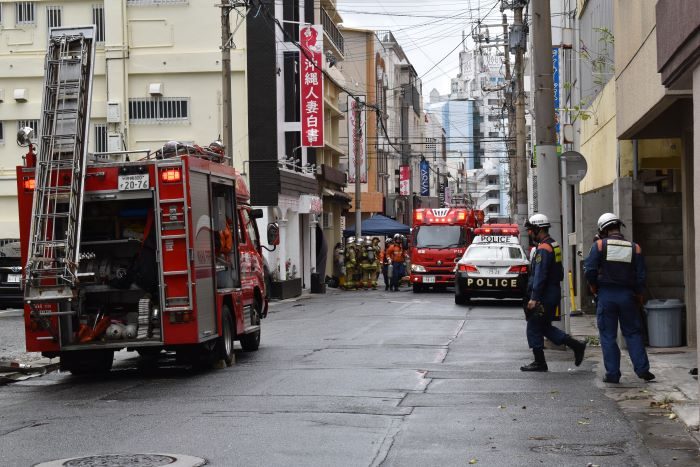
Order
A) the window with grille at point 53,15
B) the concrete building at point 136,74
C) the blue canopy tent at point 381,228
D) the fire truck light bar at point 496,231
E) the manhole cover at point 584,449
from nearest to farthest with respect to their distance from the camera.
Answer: the manhole cover at point 584,449 → the concrete building at point 136,74 → the window with grille at point 53,15 → the fire truck light bar at point 496,231 → the blue canopy tent at point 381,228

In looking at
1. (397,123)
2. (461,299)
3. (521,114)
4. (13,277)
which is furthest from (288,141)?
(397,123)

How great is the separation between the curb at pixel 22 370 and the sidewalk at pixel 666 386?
7.31 m

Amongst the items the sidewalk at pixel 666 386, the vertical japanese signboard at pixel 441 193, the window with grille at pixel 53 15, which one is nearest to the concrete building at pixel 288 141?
the window with grille at pixel 53 15

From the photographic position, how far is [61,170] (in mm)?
14258

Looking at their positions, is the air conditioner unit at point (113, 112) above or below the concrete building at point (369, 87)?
below

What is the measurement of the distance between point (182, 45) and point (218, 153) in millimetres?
25390

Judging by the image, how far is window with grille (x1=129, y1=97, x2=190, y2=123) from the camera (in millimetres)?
41000

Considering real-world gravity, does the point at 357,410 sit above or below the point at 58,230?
below

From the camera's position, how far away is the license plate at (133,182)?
14320mm

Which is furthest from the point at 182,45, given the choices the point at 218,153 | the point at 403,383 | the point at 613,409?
the point at 613,409

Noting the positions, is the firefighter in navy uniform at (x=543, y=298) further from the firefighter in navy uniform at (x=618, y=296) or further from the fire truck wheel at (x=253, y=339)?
the fire truck wheel at (x=253, y=339)

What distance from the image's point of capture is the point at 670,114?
54.0 feet

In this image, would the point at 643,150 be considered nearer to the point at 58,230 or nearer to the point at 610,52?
the point at 610,52

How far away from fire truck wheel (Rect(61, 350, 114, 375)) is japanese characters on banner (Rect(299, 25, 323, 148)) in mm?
27694
